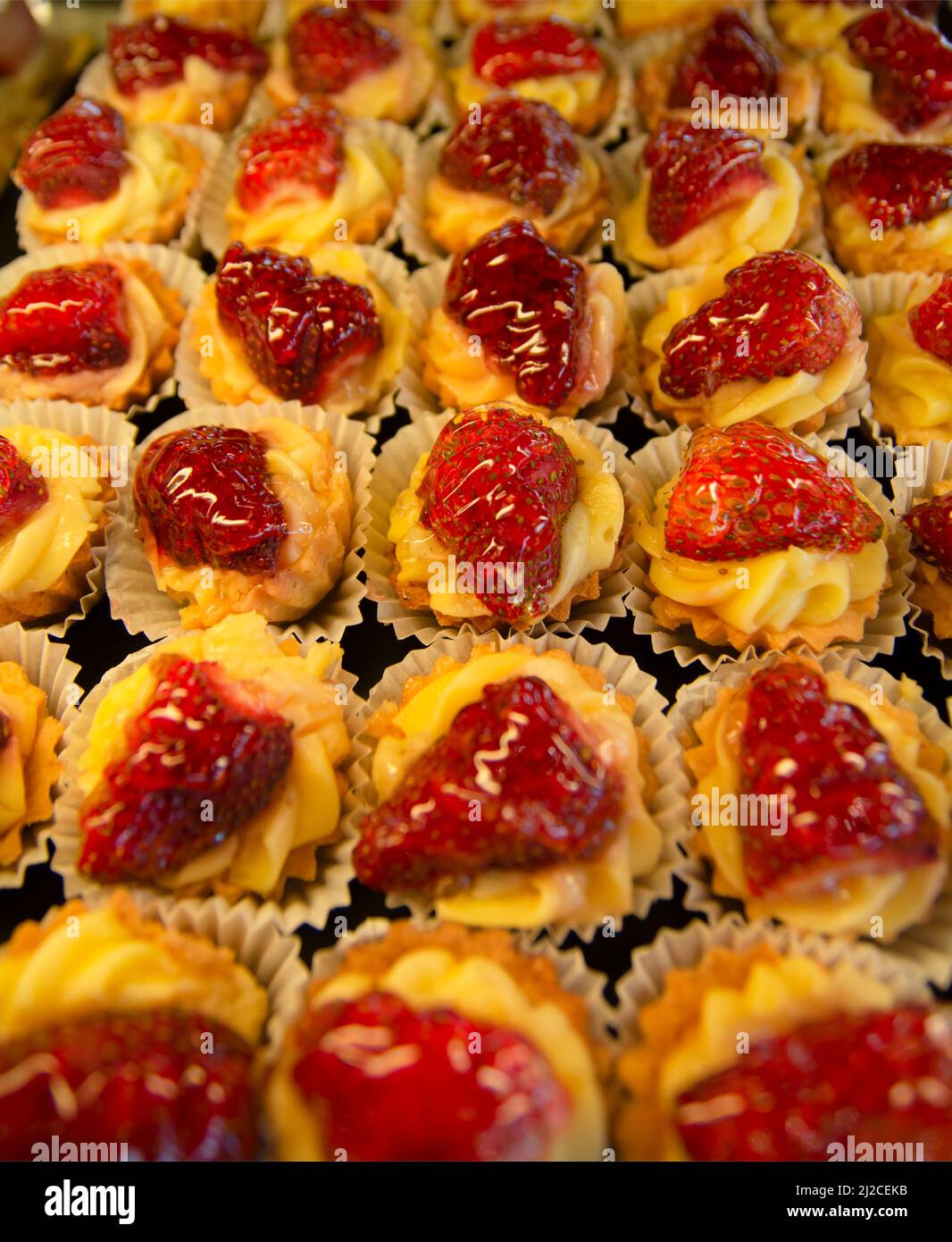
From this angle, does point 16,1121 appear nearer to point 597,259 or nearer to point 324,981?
point 324,981

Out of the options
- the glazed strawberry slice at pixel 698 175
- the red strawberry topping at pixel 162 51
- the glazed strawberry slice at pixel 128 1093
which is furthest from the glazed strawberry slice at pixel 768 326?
the red strawberry topping at pixel 162 51

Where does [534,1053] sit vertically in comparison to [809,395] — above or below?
below

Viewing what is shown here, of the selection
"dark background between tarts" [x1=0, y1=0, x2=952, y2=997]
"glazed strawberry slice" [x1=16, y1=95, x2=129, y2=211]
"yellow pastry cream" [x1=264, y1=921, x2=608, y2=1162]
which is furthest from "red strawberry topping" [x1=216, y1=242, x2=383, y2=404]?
"yellow pastry cream" [x1=264, y1=921, x2=608, y2=1162]

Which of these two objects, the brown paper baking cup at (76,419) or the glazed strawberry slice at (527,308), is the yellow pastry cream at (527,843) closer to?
the glazed strawberry slice at (527,308)

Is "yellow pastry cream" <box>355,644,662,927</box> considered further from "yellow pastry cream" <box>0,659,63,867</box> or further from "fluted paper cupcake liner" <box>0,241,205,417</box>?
"fluted paper cupcake liner" <box>0,241,205,417</box>
